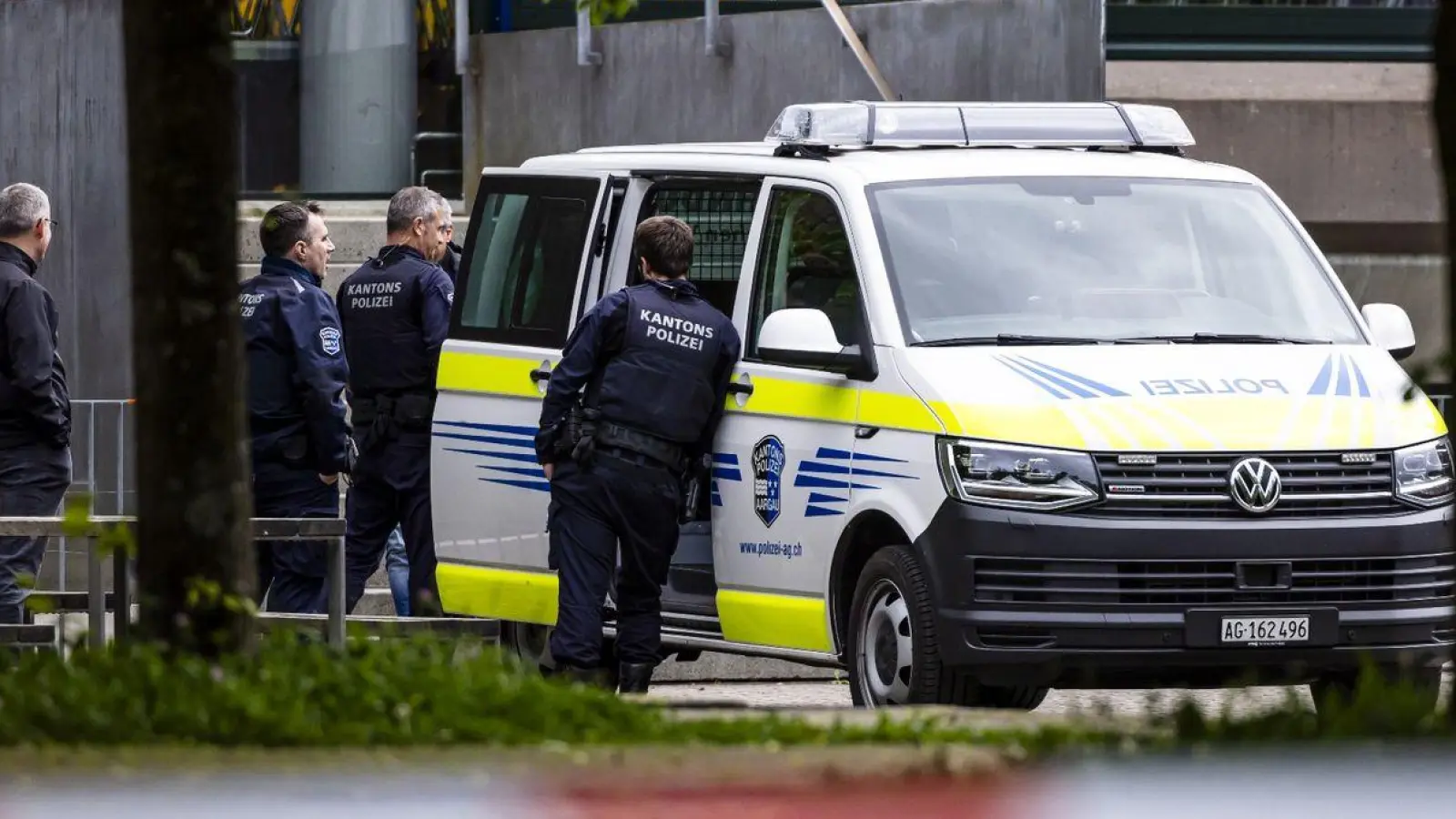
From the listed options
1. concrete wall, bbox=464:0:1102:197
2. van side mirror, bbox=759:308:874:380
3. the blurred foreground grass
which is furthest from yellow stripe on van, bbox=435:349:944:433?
concrete wall, bbox=464:0:1102:197

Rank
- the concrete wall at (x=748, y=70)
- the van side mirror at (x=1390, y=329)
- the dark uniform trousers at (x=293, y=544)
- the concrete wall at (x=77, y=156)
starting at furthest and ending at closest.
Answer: the concrete wall at (x=77, y=156) → the concrete wall at (x=748, y=70) → the dark uniform trousers at (x=293, y=544) → the van side mirror at (x=1390, y=329)

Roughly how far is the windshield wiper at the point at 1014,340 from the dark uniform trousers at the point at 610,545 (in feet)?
4.23

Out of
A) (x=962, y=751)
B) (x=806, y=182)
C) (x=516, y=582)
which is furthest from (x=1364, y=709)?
(x=516, y=582)

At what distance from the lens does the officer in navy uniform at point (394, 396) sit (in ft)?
38.2

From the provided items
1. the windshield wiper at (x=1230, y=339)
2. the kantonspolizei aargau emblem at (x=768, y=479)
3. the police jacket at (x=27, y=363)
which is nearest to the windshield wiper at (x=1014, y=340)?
the windshield wiper at (x=1230, y=339)

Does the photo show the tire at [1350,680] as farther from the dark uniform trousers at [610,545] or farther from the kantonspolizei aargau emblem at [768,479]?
the dark uniform trousers at [610,545]

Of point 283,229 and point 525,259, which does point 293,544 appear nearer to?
point 283,229

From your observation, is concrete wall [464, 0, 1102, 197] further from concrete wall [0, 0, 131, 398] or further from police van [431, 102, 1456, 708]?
police van [431, 102, 1456, 708]

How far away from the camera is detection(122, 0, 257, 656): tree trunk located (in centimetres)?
609

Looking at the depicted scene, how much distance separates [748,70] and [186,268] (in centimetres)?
907

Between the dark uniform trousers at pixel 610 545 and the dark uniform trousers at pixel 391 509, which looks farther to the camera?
the dark uniform trousers at pixel 391 509

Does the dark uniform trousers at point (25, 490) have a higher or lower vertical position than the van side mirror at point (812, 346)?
lower

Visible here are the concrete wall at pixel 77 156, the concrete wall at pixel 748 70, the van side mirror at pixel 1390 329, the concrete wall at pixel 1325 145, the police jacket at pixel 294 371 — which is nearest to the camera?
the van side mirror at pixel 1390 329

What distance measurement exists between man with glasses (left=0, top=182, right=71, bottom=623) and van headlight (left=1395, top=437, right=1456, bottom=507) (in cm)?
518
